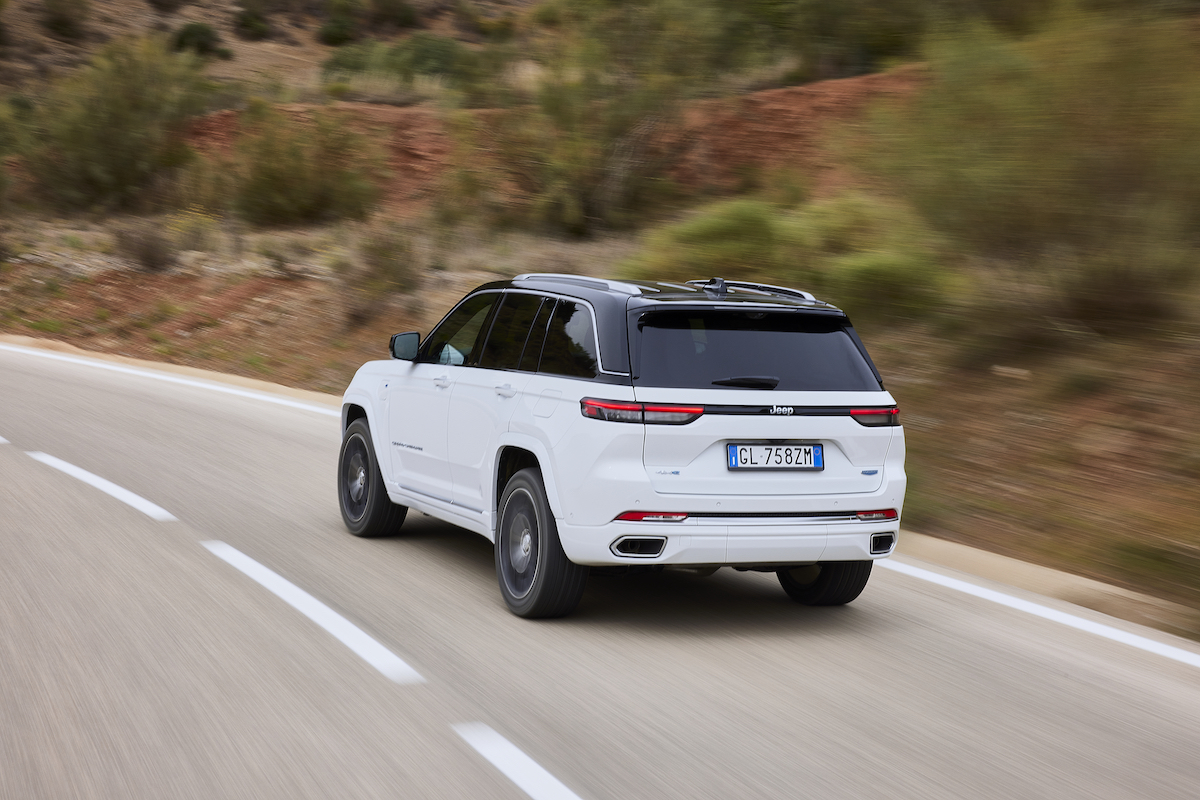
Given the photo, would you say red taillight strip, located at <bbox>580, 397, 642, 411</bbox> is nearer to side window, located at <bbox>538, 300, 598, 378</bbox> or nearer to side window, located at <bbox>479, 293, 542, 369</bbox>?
side window, located at <bbox>538, 300, 598, 378</bbox>

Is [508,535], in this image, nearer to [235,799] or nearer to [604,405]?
[604,405]

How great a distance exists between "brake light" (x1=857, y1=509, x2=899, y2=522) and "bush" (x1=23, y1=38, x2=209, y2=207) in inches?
1288

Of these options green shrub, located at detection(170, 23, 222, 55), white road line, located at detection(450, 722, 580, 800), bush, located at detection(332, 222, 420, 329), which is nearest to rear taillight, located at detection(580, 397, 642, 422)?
white road line, located at detection(450, 722, 580, 800)

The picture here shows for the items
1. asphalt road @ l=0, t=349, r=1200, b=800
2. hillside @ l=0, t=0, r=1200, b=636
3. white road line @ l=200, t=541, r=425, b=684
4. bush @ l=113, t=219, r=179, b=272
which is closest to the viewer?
asphalt road @ l=0, t=349, r=1200, b=800

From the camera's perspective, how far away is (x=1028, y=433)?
33.6 ft

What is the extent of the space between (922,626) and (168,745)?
370 cm

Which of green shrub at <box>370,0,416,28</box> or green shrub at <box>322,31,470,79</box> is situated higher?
green shrub at <box>370,0,416,28</box>

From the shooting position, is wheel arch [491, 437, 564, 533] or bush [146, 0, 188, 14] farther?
bush [146, 0, 188, 14]

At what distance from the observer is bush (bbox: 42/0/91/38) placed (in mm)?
63344

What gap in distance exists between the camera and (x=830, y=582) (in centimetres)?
660

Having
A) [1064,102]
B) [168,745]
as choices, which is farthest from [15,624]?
[1064,102]

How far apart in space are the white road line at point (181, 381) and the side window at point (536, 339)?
790cm

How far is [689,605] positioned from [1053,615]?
1.92 meters

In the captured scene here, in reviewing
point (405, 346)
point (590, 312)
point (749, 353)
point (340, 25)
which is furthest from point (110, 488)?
point (340, 25)
